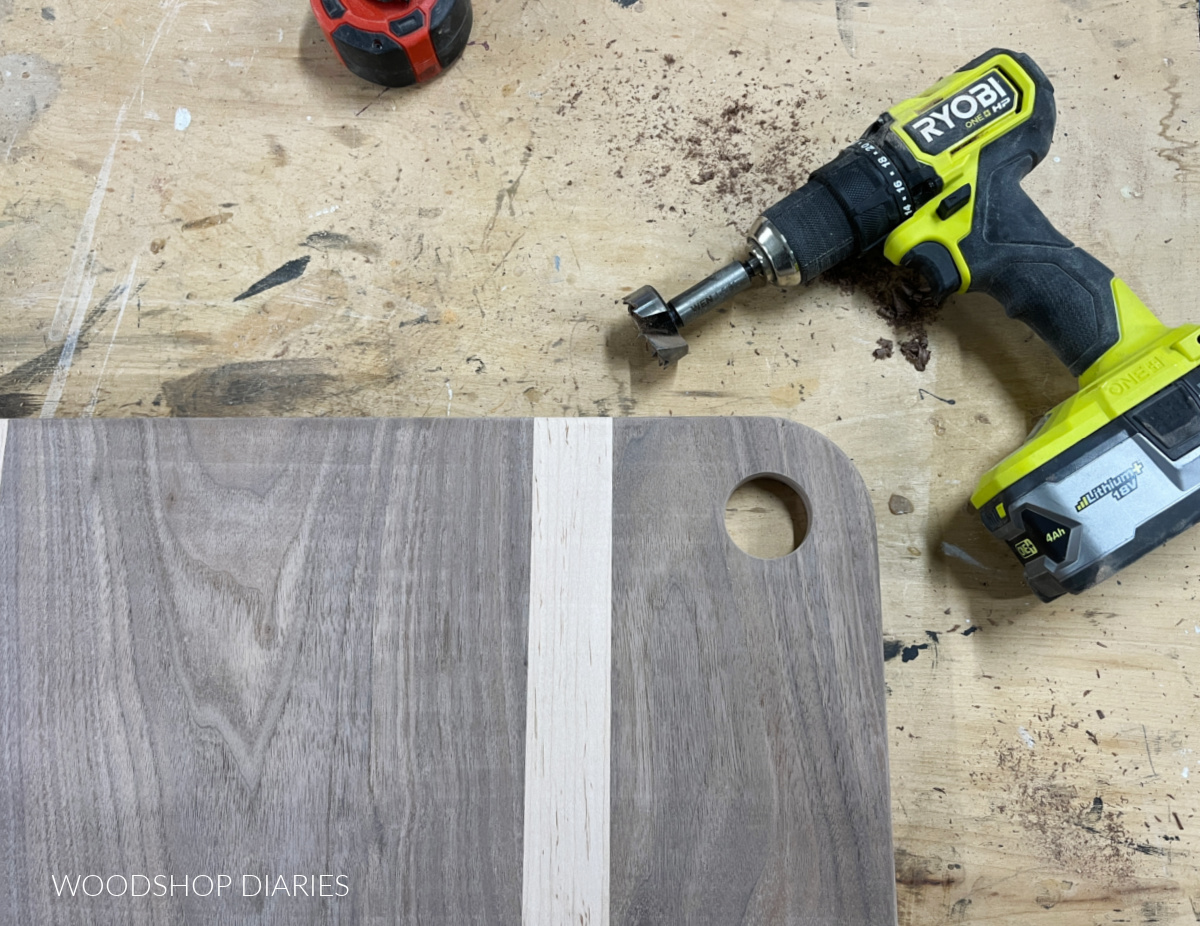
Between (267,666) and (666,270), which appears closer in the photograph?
(267,666)

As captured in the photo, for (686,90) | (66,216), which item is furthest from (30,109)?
(686,90)

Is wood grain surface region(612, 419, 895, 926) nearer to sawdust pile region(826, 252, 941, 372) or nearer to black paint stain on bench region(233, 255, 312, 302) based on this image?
sawdust pile region(826, 252, 941, 372)

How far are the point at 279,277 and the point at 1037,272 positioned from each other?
0.83 m

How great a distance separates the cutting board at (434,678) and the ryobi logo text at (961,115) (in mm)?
346

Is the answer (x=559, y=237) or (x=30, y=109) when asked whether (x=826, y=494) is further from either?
(x=30, y=109)

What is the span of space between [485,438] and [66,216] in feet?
1.98

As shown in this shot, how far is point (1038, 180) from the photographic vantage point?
2.91 ft

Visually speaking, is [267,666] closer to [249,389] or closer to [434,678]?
[434,678]

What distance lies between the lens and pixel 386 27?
0.85m

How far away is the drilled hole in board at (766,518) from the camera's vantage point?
750 millimetres

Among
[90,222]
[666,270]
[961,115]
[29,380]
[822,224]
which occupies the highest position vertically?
[961,115]

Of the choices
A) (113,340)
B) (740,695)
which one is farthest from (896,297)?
(113,340)

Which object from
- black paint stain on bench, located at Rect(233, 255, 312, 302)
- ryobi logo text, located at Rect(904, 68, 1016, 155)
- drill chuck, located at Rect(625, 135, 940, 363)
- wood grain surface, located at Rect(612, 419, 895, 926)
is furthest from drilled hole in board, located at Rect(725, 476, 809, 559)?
black paint stain on bench, located at Rect(233, 255, 312, 302)

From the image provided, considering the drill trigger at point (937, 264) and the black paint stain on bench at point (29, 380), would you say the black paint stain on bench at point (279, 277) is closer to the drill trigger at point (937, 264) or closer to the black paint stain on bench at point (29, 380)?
the black paint stain on bench at point (29, 380)
